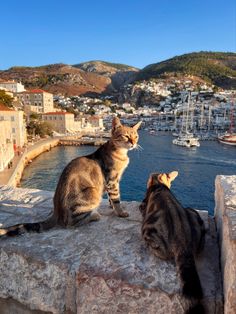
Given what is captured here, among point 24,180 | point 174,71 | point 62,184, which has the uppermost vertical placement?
point 174,71

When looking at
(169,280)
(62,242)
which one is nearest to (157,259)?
(169,280)

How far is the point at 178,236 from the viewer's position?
1804 millimetres

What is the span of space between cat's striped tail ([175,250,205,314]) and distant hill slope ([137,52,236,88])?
148m

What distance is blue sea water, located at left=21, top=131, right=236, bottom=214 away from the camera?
22.2 metres

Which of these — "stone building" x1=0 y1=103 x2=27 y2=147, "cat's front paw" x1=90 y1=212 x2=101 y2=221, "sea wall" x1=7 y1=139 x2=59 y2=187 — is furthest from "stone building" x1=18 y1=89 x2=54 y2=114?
Answer: "cat's front paw" x1=90 y1=212 x2=101 y2=221

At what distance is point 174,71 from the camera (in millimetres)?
149000

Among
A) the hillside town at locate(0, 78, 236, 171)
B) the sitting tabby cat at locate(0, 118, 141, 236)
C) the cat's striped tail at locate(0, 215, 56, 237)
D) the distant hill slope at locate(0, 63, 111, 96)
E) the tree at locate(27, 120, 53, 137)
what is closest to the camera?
the cat's striped tail at locate(0, 215, 56, 237)

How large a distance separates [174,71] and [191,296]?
155701 mm

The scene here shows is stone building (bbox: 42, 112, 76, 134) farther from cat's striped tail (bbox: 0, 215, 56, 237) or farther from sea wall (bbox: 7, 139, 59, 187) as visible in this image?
cat's striped tail (bbox: 0, 215, 56, 237)

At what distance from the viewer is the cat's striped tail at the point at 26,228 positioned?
215cm

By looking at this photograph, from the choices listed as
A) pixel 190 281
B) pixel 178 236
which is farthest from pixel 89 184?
pixel 190 281

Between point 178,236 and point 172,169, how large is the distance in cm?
2990

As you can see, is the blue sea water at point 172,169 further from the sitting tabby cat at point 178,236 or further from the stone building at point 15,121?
the sitting tabby cat at point 178,236

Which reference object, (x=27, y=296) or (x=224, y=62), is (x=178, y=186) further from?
(x=224, y=62)
